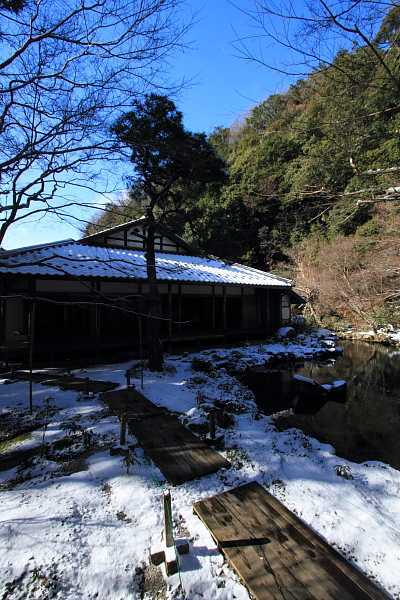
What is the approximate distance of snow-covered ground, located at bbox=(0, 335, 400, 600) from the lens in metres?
2.09

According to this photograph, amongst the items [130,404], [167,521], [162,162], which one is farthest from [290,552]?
[162,162]

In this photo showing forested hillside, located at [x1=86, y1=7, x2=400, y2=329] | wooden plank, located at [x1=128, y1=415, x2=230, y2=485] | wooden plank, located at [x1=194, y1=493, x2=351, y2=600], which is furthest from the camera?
forested hillside, located at [x1=86, y1=7, x2=400, y2=329]

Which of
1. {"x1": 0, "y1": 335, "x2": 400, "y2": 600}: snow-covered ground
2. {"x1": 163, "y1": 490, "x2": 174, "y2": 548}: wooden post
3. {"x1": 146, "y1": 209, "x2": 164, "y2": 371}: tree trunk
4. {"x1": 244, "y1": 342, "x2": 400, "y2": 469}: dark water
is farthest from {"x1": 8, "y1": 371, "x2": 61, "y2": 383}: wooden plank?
{"x1": 163, "y1": 490, "x2": 174, "y2": 548}: wooden post

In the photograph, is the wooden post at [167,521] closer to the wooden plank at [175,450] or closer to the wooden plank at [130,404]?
the wooden plank at [175,450]

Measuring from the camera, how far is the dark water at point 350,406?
197 inches

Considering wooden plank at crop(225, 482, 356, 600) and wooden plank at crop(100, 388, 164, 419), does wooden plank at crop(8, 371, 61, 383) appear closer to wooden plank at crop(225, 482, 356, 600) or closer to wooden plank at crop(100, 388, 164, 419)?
wooden plank at crop(100, 388, 164, 419)

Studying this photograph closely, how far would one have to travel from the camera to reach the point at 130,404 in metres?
5.44

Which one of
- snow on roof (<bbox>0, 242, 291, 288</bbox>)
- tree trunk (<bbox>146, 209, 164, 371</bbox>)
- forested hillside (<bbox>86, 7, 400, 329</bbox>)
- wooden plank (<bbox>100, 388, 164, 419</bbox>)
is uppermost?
forested hillside (<bbox>86, 7, 400, 329</bbox>)

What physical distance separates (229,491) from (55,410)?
12.0 feet

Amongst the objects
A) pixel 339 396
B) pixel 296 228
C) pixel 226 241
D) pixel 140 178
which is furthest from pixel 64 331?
pixel 296 228

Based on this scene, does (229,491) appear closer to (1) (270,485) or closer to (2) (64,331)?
(1) (270,485)

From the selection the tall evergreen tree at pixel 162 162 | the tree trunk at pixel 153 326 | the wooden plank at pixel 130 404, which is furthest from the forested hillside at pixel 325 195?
the wooden plank at pixel 130 404

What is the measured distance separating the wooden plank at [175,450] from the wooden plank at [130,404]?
0.24m

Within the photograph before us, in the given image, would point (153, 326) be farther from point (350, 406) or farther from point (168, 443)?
point (350, 406)
